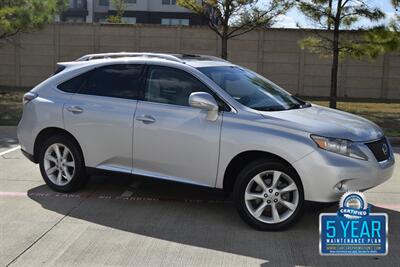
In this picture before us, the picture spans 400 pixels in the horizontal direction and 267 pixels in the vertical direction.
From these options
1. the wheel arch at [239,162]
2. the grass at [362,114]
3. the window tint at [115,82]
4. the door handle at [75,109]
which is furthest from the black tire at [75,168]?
the grass at [362,114]

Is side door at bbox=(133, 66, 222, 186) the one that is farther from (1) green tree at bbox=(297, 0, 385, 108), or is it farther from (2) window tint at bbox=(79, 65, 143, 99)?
(1) green tree at bbox=(297, 0, 385, 108)

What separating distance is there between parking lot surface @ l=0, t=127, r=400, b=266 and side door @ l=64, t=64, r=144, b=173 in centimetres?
46

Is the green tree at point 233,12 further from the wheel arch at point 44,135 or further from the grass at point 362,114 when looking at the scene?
the wheel arch at point 44,135

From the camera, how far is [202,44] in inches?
1065

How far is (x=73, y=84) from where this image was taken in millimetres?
6676

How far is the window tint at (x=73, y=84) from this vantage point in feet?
21.8

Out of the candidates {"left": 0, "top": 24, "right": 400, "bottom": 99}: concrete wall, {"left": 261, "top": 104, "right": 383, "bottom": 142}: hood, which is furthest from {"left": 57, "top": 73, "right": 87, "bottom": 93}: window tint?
{"left": 0, "top": 24, "right": 400, "bottom": 99}: concrete wall

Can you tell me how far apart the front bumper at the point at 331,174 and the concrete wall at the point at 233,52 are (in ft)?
72.2

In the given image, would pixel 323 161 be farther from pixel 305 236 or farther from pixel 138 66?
pixel 138 66

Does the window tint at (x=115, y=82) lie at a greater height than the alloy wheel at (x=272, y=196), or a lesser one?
greater

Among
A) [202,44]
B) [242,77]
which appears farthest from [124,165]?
[202,44]

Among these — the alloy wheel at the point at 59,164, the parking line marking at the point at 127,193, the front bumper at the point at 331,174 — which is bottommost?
the parking line marking at the point at 127,193

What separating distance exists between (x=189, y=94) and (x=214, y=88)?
301 millimetres

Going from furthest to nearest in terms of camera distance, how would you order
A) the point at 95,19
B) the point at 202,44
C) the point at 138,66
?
the point at 95,19, the point at 202,44, the point at 138,66
